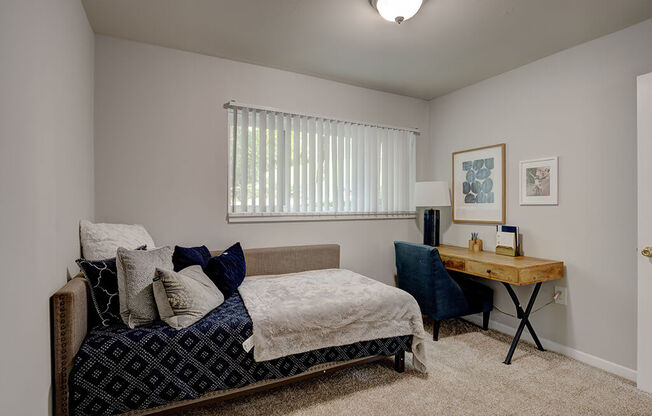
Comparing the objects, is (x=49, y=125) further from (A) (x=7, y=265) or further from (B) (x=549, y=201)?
(B) (x=549, y=201)

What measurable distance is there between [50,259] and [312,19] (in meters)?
2.14

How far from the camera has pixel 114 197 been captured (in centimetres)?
262

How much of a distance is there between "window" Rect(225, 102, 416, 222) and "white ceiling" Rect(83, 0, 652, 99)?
585 mm

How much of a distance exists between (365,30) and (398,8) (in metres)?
0.47

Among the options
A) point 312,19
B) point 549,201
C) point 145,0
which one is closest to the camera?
point 145,0

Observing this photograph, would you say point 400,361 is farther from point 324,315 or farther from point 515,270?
point 515,270

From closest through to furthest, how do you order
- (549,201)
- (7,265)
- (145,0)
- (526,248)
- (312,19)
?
(7,265) < (145,0) < (312,19) < (549,201) < (526,248)

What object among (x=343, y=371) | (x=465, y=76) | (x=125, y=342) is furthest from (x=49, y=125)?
(x=465, y=76)

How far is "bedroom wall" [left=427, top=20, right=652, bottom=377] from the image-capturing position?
2387mm

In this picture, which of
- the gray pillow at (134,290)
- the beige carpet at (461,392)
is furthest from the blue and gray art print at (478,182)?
the gray pillow at (134,290)

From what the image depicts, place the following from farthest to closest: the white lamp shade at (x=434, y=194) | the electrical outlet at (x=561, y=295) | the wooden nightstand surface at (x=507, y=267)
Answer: the white lamp shade at (x=434, y=194)
the electrical outlet at (x=561, y=295)
the wooden nightstand surface at (x=507, y=267)

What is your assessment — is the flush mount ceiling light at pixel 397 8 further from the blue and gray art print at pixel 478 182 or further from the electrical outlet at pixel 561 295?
the electrical outlet at pixel 561 295

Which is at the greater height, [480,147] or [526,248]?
[480,147]

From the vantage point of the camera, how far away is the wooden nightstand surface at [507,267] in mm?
2541
